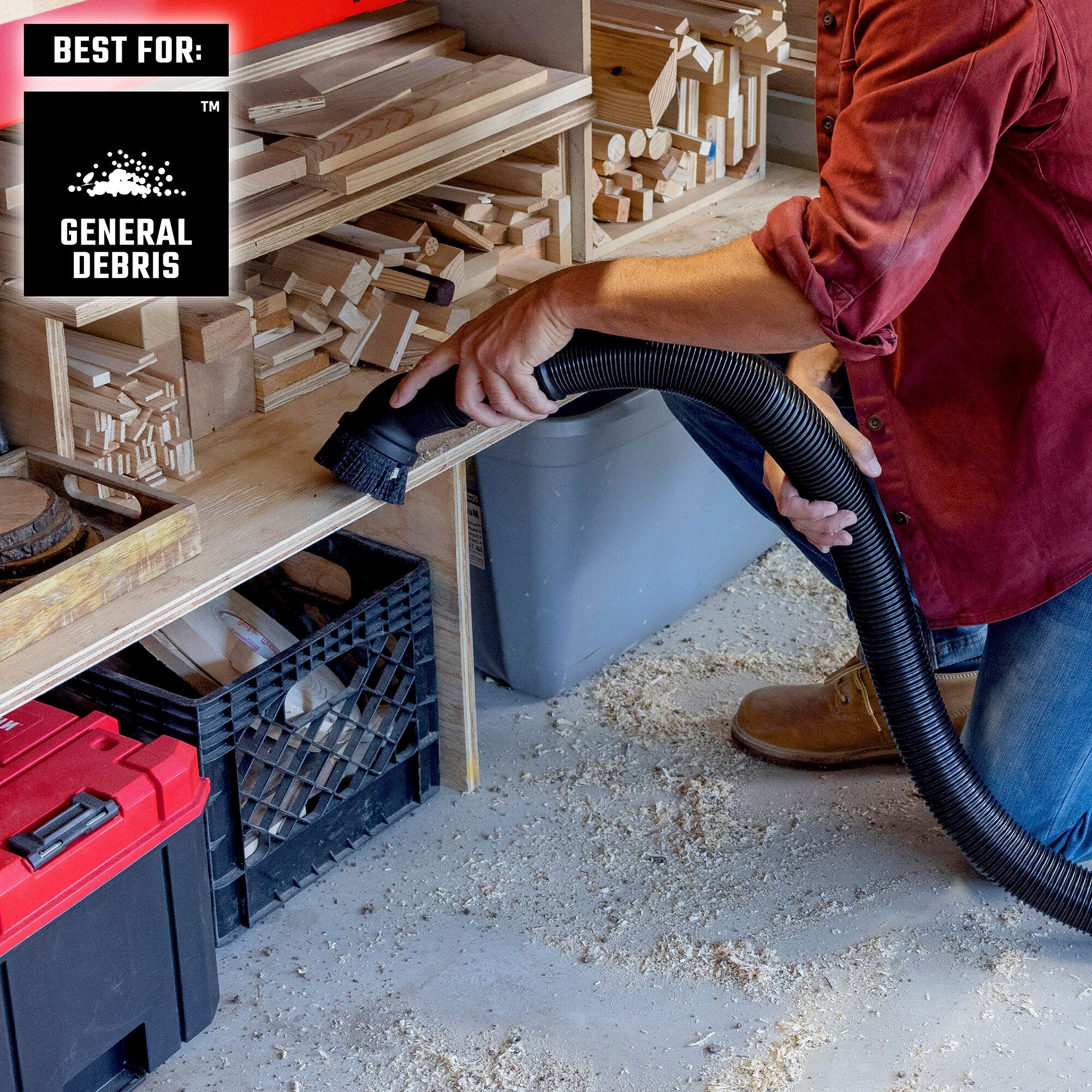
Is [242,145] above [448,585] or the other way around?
above

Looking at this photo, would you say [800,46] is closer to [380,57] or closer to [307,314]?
[380,57]

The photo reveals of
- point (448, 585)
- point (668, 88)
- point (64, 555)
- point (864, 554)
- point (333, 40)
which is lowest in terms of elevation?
point (448, 585)

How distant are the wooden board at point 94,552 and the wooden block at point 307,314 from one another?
17.0 inches

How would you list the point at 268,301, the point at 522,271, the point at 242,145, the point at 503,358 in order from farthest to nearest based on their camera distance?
the point at 522,271 → the point at 268,301 → the point at 242,145 → the point at 503,358

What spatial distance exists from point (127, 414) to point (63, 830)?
51 cm

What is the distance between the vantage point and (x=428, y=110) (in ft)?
6.37

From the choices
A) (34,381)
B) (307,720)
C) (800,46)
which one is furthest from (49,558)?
(800,46)

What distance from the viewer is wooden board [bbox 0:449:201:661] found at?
1387 millimetres

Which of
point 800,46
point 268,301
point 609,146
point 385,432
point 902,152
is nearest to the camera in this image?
point 902,152

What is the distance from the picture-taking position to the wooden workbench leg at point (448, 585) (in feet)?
6.40

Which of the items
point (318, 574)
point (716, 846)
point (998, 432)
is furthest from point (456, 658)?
point (998, 432)

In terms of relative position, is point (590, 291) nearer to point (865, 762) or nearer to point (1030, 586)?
point (1030, 586)

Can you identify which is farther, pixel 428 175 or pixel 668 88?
pixel 668 88

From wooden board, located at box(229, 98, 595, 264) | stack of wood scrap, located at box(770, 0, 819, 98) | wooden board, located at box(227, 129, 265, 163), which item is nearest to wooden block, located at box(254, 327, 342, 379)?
wooden board, located at box(229, 98, 595, 264)
